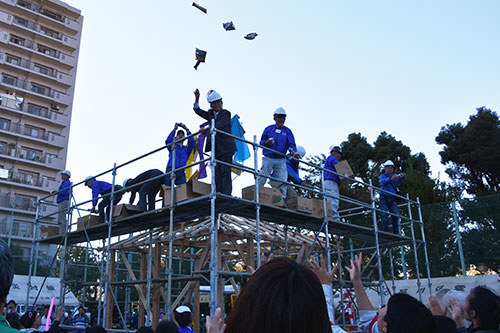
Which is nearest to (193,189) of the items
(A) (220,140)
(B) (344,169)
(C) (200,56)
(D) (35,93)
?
(A) (220,140)

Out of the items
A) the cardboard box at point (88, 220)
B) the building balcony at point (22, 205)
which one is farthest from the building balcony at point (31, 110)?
the cardboard box at point (88, 220)

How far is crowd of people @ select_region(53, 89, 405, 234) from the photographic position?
26.7 feet

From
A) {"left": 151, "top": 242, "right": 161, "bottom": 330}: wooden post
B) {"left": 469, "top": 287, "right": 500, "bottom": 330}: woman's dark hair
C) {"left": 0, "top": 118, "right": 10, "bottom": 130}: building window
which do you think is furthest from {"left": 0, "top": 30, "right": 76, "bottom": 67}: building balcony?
{"left": 469, "top": 287, "right": 500, "bottom": 330}: woman's dark hair

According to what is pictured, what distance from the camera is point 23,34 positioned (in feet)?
153

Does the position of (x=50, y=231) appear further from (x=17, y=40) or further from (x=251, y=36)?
(x=17, y=40)

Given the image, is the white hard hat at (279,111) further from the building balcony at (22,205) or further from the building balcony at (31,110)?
the building balcony at (31,110)

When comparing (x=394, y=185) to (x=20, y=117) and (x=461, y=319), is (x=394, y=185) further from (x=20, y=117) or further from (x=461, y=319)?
(x=20, y=117)

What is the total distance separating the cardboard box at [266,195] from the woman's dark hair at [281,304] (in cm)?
665

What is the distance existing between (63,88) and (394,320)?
5187cm

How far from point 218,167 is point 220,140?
0.48m

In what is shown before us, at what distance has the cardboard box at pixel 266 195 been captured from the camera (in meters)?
8.17

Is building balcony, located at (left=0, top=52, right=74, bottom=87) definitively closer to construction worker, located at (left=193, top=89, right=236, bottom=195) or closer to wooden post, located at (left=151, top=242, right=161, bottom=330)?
wooden post, located at (left=151, top=242, right=161, bottom=330)

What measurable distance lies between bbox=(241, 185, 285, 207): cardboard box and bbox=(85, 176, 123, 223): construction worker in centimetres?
337

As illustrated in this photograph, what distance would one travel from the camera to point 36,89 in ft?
155
